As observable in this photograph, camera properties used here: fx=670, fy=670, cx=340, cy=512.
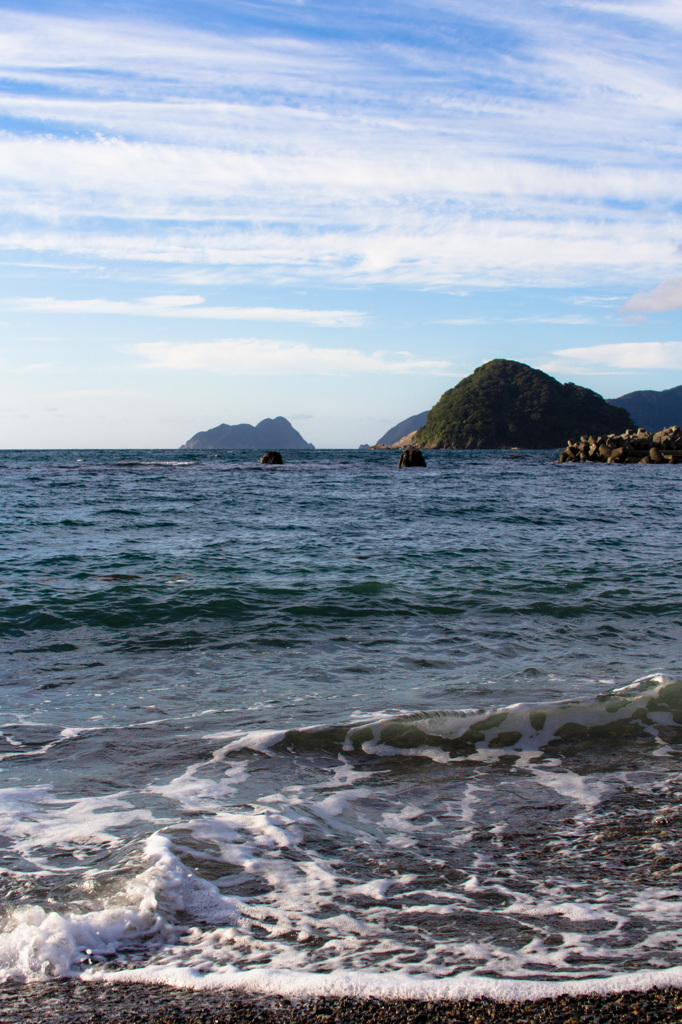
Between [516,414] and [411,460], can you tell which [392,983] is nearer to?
[411,460]

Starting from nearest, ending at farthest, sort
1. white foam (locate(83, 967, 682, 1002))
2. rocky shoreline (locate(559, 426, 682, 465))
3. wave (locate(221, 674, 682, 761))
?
white foam (locate(83, 967, 682, 1002)), wave (locate(221, 674, 682, 761)), rocky shoreline (locate(559, 426, 682, 465))

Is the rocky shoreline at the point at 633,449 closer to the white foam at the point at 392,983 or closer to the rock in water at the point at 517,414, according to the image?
the white foam at the point at 392,983

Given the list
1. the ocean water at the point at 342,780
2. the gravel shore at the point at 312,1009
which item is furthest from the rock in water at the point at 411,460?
the gravel shore at the point at 312,1009

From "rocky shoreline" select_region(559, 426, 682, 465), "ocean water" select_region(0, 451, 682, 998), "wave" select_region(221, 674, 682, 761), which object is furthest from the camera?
"rocky shoreline" select_region(559, 426, 682, 465)

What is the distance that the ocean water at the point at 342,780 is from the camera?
114 inches

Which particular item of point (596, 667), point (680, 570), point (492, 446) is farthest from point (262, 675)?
point (492, 446)

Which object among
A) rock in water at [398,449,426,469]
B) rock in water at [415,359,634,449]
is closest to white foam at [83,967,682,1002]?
rock in water at [398,449,426,469]

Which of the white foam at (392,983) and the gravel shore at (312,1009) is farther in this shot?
the white foam at (392,983)

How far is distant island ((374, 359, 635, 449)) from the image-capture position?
168 metres

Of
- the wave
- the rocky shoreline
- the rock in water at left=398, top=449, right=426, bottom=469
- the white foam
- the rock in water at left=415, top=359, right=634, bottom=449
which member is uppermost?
the rock in water at left=415, top=359, right=634, bottom=449

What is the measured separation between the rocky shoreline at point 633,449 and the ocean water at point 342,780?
6738cm

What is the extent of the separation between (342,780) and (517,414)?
178 meters

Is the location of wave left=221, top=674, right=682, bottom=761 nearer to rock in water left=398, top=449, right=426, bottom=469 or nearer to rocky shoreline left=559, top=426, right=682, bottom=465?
rock in water left=398, top=449, right=426, bottom=469

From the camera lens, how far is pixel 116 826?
4035mm
